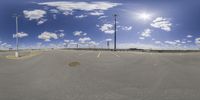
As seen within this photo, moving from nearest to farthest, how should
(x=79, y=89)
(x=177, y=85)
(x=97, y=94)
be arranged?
1. (x=97, y=94)
2. (x=79, y=89)
3. (x=177, y=85)

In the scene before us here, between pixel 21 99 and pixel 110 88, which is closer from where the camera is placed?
pixel 21 99

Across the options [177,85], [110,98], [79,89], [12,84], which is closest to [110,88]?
[79,89]

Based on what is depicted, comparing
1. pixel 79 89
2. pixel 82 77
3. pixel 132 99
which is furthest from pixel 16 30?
pixel 132 99

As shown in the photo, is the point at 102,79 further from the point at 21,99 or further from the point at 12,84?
the point at 21,99

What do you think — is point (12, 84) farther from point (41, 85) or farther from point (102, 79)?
point (102, 79)

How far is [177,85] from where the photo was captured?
1452 centimetres

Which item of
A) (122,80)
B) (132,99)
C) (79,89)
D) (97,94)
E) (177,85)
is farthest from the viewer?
(122,80)

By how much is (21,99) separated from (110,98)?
141 inches

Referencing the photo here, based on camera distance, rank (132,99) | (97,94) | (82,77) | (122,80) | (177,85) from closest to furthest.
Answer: (132,99) < (97,94) < (177,85) < (122,80) < (82,77)

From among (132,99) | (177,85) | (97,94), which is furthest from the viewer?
(177,85)

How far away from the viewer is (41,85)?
14.8 meters

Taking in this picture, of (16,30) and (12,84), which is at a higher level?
(16,30)

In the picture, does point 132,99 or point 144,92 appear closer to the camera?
point 132,99

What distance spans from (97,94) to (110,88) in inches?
69.5
